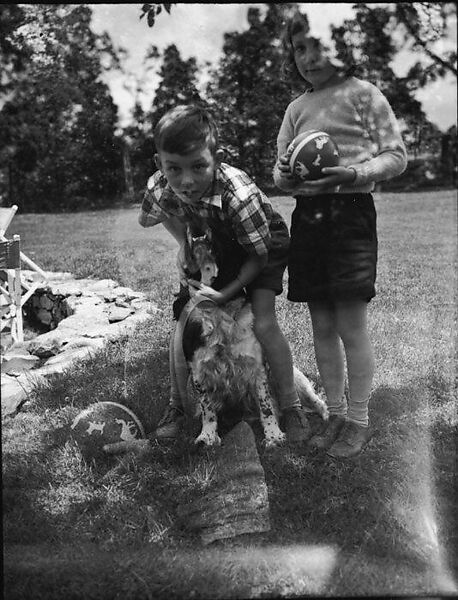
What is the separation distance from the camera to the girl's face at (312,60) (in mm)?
2322

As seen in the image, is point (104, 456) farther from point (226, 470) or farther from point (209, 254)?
point (209, 254)

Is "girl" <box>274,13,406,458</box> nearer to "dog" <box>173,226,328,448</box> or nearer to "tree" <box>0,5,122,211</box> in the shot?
"dog" <box>173,226,328,448</box>

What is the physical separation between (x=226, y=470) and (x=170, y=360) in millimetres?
475

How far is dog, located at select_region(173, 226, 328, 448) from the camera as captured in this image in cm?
243

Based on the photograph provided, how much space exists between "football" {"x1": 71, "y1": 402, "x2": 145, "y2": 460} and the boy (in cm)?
11

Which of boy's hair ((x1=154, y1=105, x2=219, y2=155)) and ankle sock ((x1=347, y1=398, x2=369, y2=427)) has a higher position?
boy's hair ((x1=154, y1=105, x2=219, y2=155))

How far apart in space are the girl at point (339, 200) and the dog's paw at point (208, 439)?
344 mm

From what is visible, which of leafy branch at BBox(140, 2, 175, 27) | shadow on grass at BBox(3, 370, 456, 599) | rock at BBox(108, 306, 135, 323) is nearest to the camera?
shadow on grass at BBox(3, 370, 456, 599)

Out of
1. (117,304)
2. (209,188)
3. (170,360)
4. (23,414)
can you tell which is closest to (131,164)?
(209,188)

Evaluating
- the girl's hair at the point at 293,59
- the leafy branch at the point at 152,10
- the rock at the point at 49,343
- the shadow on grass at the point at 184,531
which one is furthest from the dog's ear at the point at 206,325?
the leafy branch at the point at 152,10

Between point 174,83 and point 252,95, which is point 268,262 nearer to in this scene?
point 252,95

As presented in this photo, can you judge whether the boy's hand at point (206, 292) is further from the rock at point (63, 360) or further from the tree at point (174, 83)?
the tree at point (174, 83)

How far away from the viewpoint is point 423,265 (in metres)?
2.70

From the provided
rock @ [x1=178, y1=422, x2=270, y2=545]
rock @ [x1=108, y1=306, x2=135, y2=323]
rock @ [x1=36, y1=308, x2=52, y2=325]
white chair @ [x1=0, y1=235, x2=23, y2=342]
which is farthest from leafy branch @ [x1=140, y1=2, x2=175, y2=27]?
rock @ [x1=178, y1=422, x2=270, y2=545]
